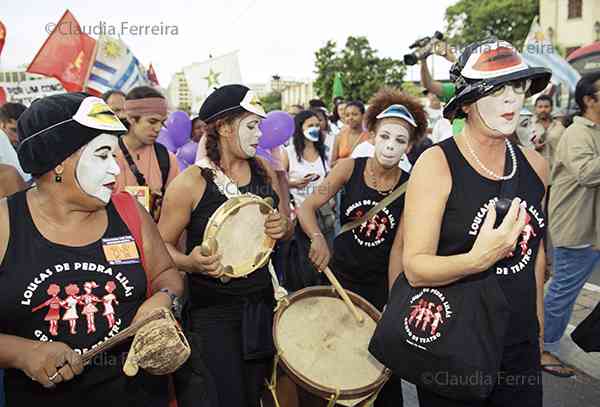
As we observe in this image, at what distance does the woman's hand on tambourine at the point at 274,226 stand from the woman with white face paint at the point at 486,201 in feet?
3.37

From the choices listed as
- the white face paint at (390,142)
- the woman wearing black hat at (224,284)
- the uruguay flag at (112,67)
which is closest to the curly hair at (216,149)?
the woman wearing black hat at (224,284)

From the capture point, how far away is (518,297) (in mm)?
2307

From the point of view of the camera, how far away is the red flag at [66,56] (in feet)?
28.4

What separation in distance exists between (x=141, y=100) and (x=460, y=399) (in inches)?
142

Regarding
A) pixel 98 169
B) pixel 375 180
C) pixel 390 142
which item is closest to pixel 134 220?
pixel 98 169

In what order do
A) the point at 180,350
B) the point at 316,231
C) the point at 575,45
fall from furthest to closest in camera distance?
the point at 575,45 → the point at 316,231 → the point at 180,350

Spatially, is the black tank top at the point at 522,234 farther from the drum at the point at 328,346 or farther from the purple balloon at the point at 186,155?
the purple balloon at the point at 186,155

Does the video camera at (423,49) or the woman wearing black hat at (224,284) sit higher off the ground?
the video camera at (423,49)

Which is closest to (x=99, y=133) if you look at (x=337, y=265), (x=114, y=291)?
(x=114, y=291)

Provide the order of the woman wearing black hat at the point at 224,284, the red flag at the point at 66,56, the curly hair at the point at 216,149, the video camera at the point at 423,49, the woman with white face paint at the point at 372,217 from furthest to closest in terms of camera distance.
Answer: the red flag at the point at 66,56 → the video camera at the point at 423,49 → the woman with white face paint at the point at 372,217 → the curly hair at the point at 216,149 → the woman wearing black hat at the point at 224,284

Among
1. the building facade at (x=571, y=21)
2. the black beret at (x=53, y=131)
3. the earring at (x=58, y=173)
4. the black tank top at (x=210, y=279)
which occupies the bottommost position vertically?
the black tank top at (x=210, y=279)

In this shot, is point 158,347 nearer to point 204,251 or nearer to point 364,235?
point 204,251

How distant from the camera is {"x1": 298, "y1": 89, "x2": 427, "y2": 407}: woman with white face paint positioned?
3564 mm

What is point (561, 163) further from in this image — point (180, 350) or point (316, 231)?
point (180, 350)
